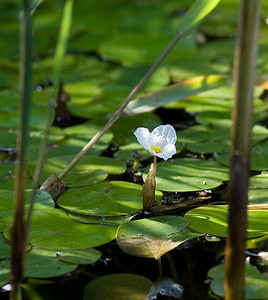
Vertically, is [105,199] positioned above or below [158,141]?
below

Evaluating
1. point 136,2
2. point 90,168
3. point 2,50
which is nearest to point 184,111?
point 90,168


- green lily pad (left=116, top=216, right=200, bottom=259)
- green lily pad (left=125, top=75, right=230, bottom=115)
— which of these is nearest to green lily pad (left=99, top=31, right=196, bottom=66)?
green lily pad (left=125, top=75, right=230, bottom=115)

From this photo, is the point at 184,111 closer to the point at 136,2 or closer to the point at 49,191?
the point at 49,191

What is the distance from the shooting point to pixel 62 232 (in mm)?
1105

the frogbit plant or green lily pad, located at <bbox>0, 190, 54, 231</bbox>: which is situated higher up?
the frogbit plant

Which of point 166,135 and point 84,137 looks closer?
point 166,135

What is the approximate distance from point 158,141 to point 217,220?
229 millimetres

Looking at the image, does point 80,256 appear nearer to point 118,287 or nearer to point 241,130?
point 118,287

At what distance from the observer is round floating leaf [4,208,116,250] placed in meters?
1.06

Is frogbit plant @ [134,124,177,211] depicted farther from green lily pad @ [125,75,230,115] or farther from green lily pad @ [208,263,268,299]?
green lily pad @ [208,263,268,299]

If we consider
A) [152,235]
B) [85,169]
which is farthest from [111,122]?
[152,235]

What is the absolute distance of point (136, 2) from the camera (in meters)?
3.21

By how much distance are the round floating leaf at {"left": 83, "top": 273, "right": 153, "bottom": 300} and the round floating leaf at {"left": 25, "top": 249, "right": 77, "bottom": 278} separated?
61 mm

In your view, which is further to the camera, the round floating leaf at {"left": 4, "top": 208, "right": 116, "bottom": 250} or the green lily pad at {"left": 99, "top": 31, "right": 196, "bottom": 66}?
the green lily pad at {"left": 99, "top": 31, "right": 196, "bottom": 66}
